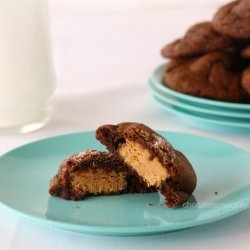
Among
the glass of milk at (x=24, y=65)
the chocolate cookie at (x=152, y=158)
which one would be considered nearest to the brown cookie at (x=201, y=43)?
the glass of milk at (x=24, y=65)

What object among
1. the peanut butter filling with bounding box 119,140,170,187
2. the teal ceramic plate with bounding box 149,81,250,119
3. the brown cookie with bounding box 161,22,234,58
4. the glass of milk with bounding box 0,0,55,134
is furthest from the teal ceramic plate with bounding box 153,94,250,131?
the peanut butter filling with bounding box 119,140,170,187

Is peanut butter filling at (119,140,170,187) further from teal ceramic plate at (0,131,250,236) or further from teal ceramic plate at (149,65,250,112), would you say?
teal ceramic plate at (149,65,250,112)

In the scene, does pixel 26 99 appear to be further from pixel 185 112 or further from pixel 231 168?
pixel 231 168

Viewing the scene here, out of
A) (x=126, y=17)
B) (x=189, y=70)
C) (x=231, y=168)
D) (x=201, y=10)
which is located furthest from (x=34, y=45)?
(x=201, y=10)

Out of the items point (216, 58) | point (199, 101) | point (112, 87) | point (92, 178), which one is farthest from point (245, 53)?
point (92, 178)

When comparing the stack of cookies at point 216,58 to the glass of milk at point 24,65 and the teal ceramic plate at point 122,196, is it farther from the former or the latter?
the glass of milk at point 24,65

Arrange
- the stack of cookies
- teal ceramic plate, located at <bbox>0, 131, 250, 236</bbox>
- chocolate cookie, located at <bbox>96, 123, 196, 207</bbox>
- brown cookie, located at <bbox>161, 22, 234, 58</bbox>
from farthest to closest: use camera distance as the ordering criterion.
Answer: brown cookie, located at <bbox>161, 22, 234, 58</bbox>, the stack of cookies, chocolate cookie, located at <bbox>96, 123, 196, 207</bbox>, teal ceramic plate, located at <bbox>0, 131, 250, 236</bbox>

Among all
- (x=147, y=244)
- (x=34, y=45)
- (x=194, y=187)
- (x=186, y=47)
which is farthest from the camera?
(x=186, y=47)
